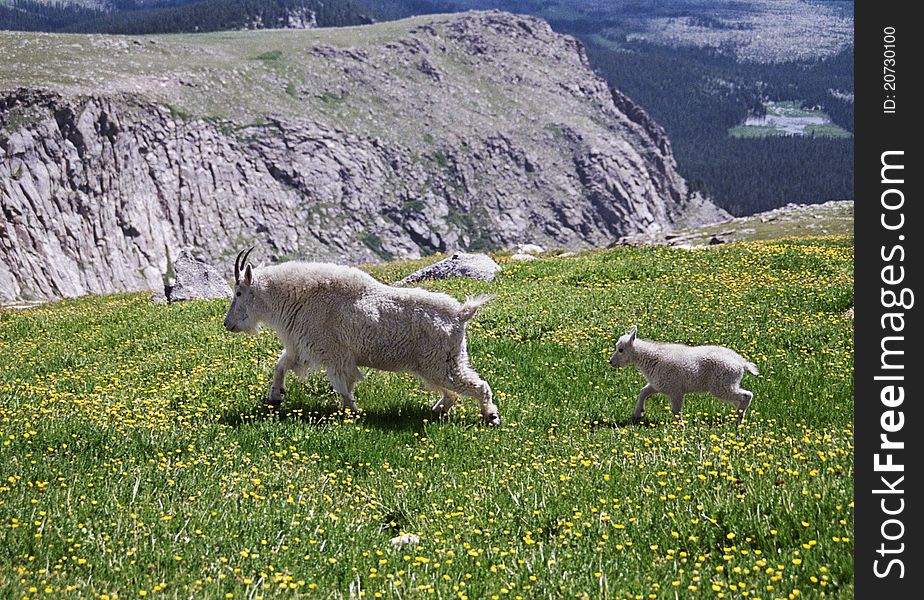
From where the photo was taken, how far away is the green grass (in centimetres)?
A: 675

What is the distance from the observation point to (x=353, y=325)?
12500 mm

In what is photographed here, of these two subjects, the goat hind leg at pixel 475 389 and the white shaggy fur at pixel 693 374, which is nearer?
the goat hind leg at pixel 475 389

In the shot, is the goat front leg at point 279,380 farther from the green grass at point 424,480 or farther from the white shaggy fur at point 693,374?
the white shaggy fur at point 693,374

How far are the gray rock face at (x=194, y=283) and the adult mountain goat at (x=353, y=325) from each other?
1771cm

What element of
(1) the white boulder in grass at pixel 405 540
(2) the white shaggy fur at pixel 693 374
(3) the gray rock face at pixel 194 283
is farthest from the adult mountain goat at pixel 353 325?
(3) the gray rock face at pixel 194 283

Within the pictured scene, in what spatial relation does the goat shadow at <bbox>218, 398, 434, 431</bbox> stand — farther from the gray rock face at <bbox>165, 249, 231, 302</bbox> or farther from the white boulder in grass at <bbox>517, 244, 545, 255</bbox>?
the white boulder in grass at <bbox>517, 244, 545, 255</bbox>

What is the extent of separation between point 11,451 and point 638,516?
678 cm

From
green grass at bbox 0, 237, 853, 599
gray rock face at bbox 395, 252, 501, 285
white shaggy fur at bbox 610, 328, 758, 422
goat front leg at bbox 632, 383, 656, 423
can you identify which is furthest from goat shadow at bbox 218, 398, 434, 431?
gray rock face at bbox 395, 252, 501, 285

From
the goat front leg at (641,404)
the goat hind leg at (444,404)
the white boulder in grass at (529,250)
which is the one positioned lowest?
the white boulder in grass at (529,250)

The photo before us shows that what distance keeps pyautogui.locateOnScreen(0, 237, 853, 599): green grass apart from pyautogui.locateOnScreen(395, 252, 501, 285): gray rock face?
420 inches

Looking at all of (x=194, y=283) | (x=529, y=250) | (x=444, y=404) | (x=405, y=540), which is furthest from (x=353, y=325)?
(x=529, y=250)

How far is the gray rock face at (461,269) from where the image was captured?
1134 inches

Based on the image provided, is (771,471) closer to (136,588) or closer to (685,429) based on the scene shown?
(685,429)
